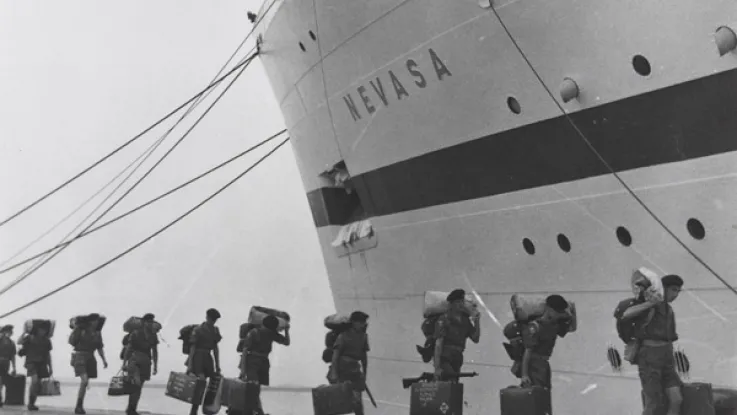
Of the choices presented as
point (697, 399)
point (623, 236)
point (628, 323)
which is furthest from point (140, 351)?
point (697, 399)

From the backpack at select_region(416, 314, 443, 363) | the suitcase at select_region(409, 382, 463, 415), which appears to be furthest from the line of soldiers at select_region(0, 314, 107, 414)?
the suitcase at select_region(409, 382, 463, 415)

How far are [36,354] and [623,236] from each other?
841 centimetres

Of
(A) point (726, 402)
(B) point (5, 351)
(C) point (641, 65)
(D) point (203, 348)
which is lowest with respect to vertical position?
(A) point (726, 402)

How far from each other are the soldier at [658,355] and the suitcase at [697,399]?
40 millimetres

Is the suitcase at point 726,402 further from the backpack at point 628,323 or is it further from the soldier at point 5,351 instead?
the soldier at point 5,351

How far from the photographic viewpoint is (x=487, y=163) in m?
7.61

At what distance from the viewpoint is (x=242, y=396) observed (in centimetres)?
834

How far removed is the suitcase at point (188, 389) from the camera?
30.1 ft

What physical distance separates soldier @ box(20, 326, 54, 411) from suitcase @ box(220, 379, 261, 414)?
13.8ft

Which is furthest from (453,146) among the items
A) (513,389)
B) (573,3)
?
(513,389)

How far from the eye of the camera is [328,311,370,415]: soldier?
7.80m

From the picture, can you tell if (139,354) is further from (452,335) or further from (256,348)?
(452,335)

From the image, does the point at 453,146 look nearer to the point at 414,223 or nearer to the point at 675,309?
the point at 414,223

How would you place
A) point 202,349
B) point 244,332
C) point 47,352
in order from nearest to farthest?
point 244,332 < point 202,349 < point 47,352
